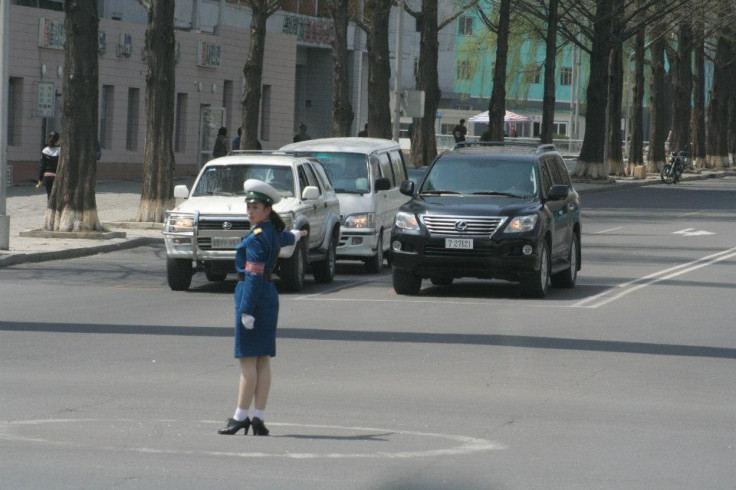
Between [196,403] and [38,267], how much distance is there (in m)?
13.0

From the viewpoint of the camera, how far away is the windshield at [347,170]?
77.7 ft

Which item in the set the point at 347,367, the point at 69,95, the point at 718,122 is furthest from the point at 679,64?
the point at 347,367

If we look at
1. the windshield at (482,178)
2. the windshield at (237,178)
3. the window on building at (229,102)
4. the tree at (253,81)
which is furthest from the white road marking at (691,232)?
the window on building at (229,102)

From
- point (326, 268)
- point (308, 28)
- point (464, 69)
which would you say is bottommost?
point (326, 268)

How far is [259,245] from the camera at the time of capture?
9.75m

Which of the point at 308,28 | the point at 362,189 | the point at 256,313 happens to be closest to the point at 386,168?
the point at 362,189

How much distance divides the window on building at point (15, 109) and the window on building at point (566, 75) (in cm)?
9492

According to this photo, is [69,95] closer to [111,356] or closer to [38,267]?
[38,267]

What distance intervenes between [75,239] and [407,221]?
9.63m

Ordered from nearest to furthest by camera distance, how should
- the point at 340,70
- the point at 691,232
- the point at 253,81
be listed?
the point at 691,232 → the point at 253,81 → the point at 340,70

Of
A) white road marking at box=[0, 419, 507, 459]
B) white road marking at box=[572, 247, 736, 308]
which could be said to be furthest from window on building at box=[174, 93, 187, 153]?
white road marking at box=[0, 419, 507, 459]

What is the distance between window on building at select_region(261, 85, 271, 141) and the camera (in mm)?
62969

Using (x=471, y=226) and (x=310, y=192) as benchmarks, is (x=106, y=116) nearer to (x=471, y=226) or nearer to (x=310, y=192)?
(x=310, y=192)

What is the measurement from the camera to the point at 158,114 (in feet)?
102
